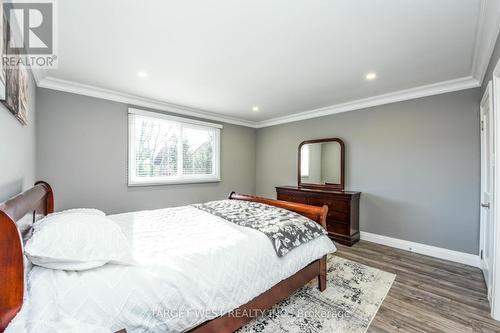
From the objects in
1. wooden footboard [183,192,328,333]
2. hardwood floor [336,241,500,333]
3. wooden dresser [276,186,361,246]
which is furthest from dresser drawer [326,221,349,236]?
wooden footboard [183,192,328,333]

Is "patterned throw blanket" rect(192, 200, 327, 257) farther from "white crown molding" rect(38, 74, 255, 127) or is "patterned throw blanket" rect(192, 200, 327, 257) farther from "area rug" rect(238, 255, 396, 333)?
"white crown molding" rect(38, 74, 255, 127)

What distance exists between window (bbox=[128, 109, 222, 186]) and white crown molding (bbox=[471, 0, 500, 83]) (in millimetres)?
3986

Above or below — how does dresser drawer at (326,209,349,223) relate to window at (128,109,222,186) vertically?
below

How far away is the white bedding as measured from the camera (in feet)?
3.05

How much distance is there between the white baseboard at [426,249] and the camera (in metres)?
2.84

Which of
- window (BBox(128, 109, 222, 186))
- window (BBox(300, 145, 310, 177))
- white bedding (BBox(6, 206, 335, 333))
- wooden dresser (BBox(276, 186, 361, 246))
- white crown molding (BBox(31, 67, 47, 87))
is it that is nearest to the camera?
white bedding (BBox(6, 206, 335, 333))

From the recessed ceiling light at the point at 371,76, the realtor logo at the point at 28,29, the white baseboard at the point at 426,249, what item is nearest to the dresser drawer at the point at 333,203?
the white baseboard at the point at 426,249

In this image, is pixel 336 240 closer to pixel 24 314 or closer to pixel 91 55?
pixel 24 314

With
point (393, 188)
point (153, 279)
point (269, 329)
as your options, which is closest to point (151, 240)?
point (153, 279)

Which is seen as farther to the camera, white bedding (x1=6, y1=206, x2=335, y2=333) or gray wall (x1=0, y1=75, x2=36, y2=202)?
gray wall (x1=0, y1=75, x2=36, y2=202)

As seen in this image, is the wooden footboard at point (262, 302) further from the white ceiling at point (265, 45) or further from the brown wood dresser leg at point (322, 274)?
the white ceiling at point (265, 45)

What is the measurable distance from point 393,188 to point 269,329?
9.69ft

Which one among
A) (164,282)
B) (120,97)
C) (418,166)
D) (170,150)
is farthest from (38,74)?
(418,166)

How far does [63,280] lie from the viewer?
1.01 meters
